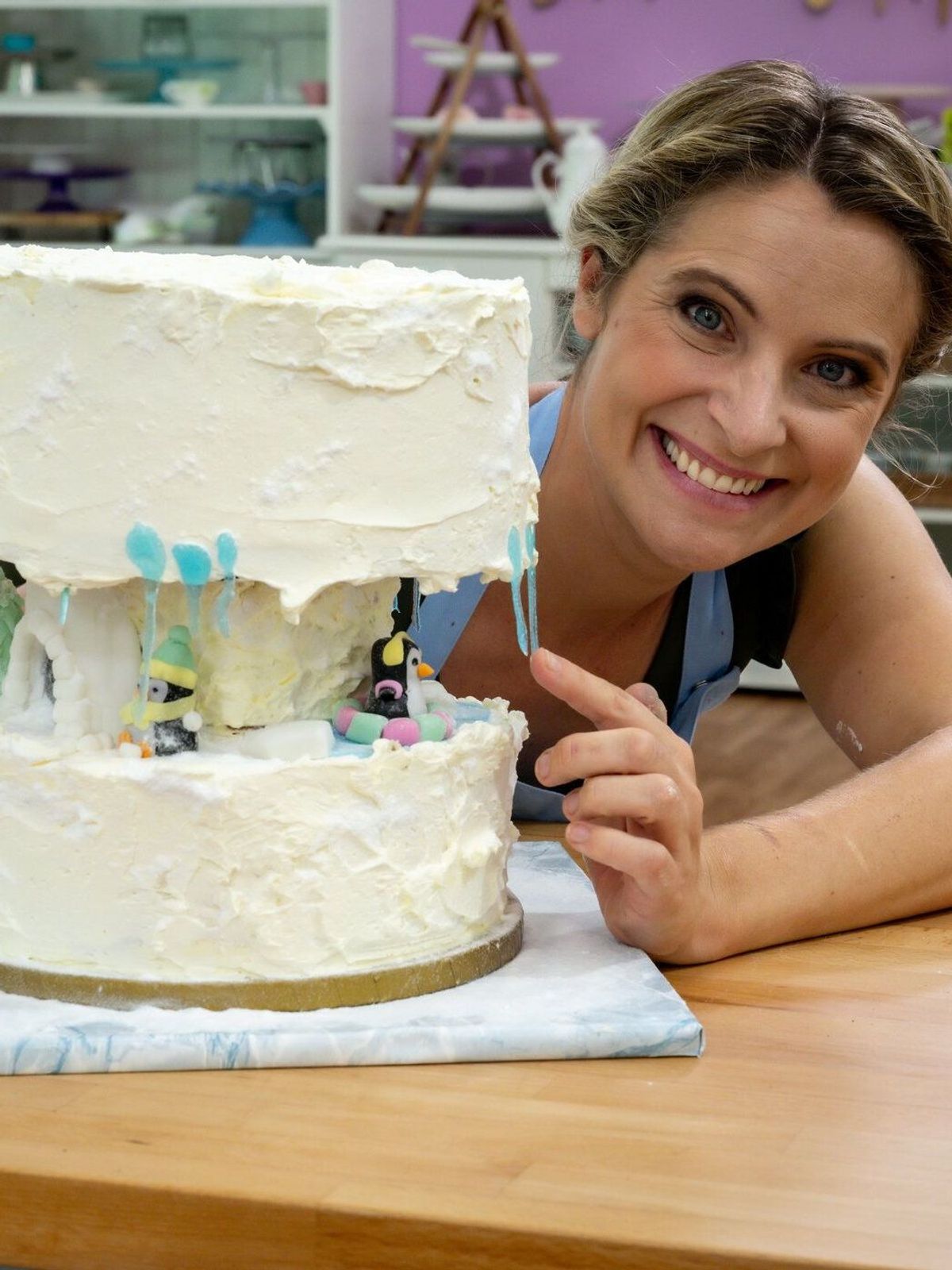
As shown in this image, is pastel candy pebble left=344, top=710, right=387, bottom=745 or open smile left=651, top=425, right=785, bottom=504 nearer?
pastel candy pebble left=344, top=710, right=387, bottom=745

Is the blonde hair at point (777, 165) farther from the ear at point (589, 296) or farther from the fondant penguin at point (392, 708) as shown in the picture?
the fondant penguin at point (392, 708)

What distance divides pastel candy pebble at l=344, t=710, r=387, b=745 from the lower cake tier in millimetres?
15

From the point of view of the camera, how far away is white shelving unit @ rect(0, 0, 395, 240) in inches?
166

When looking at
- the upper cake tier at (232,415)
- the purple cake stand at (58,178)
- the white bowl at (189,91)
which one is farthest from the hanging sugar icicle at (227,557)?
the purple cake stand at (58,178)

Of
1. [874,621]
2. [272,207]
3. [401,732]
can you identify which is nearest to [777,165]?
[874,621]

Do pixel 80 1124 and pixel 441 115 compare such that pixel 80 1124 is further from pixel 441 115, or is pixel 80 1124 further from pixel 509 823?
pixel 441 115

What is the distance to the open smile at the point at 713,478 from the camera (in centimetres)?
133

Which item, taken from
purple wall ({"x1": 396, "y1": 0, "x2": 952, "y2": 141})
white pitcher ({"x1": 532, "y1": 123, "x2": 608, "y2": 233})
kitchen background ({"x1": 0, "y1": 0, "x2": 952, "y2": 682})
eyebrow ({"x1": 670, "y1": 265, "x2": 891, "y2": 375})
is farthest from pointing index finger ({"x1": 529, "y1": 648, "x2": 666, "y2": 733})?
purple wall ({"x1": 396, "y1": 0, "x2": 952, "y2": 141})

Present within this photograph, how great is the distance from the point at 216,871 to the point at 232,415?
0.95 feet

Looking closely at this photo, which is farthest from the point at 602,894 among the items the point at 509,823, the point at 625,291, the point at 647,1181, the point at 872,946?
the point at 625,291

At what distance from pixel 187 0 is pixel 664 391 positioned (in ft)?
11.0

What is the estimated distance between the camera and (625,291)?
55.1 inches

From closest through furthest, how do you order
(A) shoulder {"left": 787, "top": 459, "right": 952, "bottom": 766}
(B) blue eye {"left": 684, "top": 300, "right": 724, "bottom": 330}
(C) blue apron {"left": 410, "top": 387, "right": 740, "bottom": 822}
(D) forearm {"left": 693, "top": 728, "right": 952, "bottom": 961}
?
(D) forearm {"left": 693, "top": 728, "right": 952, "bottom": 961} < (B) blue eye {"left": 684, "top": 300, "right": 724, "bottom": 330} < (A) shoulder {"left": 787, "top": 459, "right": 952, "bottom": 766} < (C) blue apron {"left": 410, "top": 387, "right": 740, "bottom": 822}

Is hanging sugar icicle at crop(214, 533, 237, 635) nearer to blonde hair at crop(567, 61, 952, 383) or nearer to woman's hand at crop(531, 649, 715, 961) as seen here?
woman's hand at crop(531, 649, 715, 961)
